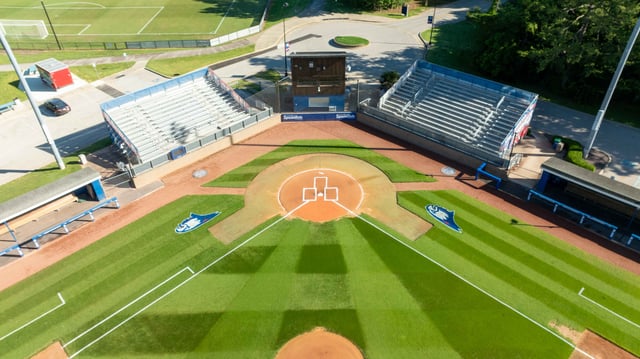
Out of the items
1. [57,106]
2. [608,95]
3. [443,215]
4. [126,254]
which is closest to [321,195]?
[443,215]

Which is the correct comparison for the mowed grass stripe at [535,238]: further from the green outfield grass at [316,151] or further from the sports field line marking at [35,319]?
the sports field line marking at [35,319]

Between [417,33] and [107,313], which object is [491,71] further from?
[107,313]

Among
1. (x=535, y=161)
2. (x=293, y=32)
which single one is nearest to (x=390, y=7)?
(x=293, y=32)

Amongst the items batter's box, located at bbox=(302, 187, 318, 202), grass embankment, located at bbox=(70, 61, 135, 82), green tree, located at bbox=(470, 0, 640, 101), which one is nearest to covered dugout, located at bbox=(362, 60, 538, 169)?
green tree, located at bbox=(470, 0, 640, 101)

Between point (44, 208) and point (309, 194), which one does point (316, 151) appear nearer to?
point (309, 194)

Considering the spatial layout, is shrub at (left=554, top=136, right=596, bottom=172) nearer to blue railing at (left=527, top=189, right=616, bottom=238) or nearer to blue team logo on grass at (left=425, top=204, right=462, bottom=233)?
blue railing at (left=527, top=189, right=616, bottom=238)
